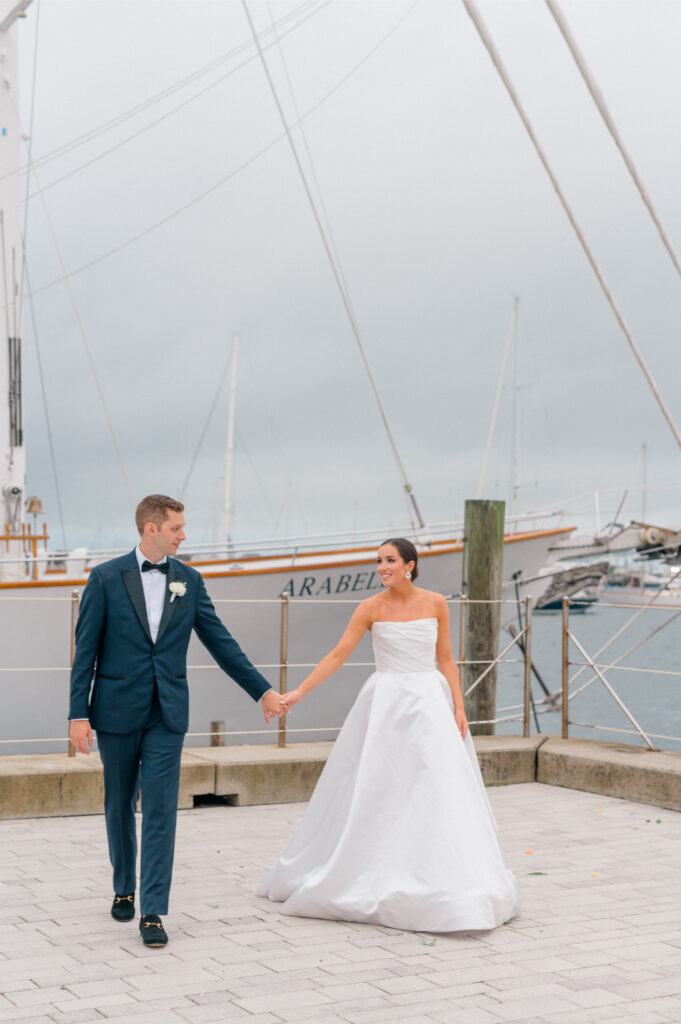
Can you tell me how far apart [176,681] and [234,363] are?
27695 mm

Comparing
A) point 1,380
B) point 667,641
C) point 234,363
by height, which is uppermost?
point 234,363

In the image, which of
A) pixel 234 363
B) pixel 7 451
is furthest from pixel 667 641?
pixel 7 451

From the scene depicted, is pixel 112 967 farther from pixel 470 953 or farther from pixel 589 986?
pixel 589 986

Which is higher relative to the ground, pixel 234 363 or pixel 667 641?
pixel 234 363

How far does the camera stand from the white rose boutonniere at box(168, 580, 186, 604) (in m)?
4.72

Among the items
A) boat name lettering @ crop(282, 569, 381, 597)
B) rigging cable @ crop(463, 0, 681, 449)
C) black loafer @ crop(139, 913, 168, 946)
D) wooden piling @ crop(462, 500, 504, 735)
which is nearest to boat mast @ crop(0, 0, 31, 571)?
boat name lettering @ crop(282, 569, 381, 597)

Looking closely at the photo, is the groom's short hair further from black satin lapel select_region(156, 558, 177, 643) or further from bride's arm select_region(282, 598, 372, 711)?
bride's arm select_region(282, 598, 372, 711)

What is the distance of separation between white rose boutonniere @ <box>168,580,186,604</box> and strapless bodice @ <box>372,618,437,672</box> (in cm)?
96

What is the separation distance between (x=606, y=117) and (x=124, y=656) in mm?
4805

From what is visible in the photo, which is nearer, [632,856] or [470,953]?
[470,953]

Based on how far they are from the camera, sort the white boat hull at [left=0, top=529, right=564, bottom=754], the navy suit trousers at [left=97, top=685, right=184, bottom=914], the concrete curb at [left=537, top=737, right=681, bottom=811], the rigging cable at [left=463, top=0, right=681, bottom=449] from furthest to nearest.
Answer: the white boat hull at [left=0, top=529, right=564, bottom=754] → the concrete curb at [left=537, top=737, right=681, bottom=811] → the rigging cable at [left=463, top=0, right=681, bottom=449] → the navy suit trousers at [left=97, top=685, right=184, bottom=914]

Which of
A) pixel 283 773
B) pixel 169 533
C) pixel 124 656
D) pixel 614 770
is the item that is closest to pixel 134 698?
pixel 124 656

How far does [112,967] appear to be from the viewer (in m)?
4.20

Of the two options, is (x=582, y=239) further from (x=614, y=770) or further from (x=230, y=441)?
(x=230, y=441)
